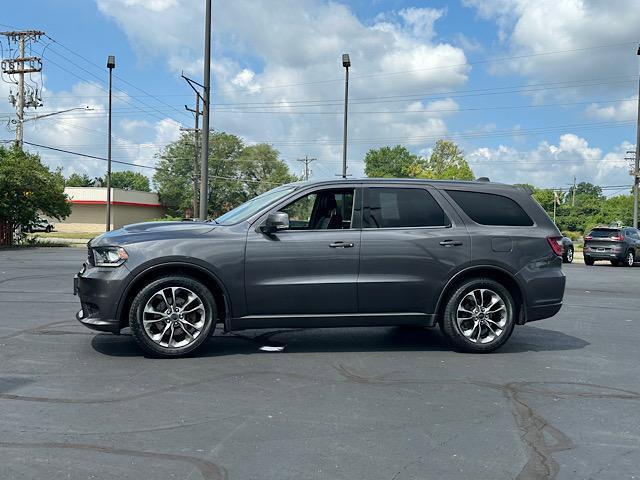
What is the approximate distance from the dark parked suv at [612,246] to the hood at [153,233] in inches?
895

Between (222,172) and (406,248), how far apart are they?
8721 centimetres

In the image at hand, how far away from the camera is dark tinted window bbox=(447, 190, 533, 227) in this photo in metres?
7.05

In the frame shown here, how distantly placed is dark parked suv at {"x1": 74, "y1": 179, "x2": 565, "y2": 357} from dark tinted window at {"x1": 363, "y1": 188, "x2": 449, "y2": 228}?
0.04 feet

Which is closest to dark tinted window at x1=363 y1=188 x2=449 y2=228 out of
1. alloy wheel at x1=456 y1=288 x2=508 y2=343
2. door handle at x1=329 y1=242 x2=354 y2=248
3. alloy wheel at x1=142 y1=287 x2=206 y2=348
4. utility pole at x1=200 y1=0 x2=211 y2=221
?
door handle at x1=329 y1=242 x2=354 y2=248

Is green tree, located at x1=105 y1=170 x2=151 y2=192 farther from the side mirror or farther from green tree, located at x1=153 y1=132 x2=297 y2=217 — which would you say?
the side mirror

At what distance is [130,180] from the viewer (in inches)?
6102

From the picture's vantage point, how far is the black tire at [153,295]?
6.22m

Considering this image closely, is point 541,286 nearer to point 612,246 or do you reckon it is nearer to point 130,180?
point 612,246

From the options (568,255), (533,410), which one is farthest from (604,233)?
(533,410)

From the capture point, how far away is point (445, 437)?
4234mm

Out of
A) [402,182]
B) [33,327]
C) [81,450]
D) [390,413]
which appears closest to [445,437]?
[390,413]

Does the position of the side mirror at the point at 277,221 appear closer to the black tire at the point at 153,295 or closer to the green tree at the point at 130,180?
the black tire at the point at 153,295

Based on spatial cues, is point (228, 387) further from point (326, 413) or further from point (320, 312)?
point (320, 312)

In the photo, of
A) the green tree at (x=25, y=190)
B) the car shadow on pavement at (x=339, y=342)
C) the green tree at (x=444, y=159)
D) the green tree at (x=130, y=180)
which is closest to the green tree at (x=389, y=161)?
the green tree at (x=444, y=159)
